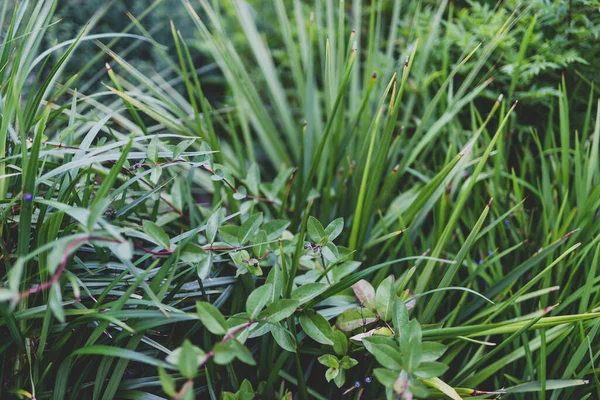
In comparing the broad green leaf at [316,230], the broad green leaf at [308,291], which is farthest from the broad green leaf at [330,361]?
the broad green leaf at [316,230]

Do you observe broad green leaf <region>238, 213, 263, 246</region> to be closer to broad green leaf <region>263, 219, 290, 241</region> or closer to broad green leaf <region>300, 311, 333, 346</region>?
broad green leaf <region>263, 219, 290, 241</region>

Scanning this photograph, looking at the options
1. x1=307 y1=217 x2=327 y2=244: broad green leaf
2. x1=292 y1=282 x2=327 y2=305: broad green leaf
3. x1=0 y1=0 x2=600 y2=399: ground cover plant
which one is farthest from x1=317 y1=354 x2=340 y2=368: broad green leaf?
x1=307 y1=217 x2=327 y2=244: broad green leaf

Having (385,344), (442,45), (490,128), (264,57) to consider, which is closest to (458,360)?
(385,344)

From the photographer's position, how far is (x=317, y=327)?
A: 832mm

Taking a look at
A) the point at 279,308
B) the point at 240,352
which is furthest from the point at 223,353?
the point at 279,308

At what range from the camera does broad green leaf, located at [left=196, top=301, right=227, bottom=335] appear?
656 millimetres

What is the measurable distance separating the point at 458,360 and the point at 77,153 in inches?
37.0

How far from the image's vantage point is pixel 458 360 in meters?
1.02

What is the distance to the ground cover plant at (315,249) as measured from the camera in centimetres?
75

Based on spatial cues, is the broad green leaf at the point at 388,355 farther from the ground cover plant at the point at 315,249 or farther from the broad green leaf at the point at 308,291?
the broad green leaf at the point at 308,291

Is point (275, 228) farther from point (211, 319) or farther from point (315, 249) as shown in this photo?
point (211, 319)

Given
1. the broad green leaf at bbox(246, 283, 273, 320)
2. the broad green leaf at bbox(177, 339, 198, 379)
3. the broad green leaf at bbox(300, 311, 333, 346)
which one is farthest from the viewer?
the broad green leaf at bbox(300, 311, 333, 346)

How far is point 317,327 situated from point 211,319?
0.24m

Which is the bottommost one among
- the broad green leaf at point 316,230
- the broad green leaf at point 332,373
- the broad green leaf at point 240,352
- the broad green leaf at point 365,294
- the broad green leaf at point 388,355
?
the broad green leaf at point 332,373
